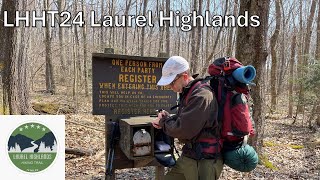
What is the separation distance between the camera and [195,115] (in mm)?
2510

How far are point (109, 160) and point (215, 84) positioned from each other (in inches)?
68.3

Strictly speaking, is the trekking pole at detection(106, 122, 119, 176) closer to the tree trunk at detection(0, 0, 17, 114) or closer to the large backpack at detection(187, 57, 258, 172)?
the large backpack at detection(187, 57, 258, 172)

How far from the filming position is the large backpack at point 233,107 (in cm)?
266

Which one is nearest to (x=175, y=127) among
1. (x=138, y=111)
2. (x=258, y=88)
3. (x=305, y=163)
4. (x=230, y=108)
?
(x=230, y=108)

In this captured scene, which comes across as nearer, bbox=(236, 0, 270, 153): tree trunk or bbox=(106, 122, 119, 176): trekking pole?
bbox=(106, 122, 119, 176): trekking pole

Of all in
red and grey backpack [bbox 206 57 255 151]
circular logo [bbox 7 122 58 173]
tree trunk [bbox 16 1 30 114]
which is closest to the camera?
red and grey backpack [bbox 206 57 255 151]

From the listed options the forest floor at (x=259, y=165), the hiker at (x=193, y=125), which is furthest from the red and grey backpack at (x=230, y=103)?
the forest floor at (x=259, y=165)

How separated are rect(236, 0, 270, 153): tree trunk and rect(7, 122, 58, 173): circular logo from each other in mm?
4102

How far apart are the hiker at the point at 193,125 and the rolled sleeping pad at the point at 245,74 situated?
0.28 m

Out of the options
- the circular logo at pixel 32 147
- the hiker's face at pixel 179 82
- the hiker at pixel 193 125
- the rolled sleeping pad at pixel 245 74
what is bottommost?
the circular logo at pixel 32 147

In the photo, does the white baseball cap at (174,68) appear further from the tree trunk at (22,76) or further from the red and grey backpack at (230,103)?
the tree trunk at (22,76)

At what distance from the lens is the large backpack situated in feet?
8.72

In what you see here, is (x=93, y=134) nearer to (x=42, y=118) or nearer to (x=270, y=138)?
(x=42, y=118)

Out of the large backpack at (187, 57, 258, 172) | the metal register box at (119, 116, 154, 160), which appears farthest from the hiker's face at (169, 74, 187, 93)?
the metal register box at (119, 116, 154, 160)
